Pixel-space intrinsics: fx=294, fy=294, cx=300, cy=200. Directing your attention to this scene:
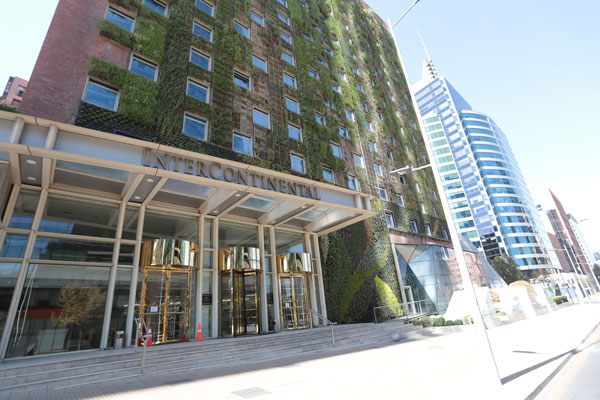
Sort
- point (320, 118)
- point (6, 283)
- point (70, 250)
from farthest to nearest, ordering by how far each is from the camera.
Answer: point (320, 118), point (70, 250), point (6, 283)

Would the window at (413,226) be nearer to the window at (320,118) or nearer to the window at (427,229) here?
the window at (427,229)

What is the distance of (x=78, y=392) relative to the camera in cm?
667

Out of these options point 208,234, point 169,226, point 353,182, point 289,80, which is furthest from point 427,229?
point 169,226

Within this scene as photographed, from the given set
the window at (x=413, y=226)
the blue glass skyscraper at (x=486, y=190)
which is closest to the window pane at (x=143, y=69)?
the window at (x=413, y=226)

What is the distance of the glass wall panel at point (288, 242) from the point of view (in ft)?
59.0

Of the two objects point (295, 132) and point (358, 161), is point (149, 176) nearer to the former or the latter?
point (295, 132)

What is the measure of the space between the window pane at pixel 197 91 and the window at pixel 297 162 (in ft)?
22.4

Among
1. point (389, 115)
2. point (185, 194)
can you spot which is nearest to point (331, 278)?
point (185, 194)

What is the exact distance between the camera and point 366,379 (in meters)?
6.80

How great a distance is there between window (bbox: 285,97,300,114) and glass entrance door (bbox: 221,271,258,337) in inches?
516

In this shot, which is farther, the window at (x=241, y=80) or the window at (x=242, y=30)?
the window at (x=242, y=30)

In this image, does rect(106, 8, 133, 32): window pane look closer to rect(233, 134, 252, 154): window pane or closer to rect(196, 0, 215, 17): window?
rect(196, 0, 215, 17): window

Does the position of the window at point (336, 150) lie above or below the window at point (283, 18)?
below

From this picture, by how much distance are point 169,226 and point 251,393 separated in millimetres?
9747
